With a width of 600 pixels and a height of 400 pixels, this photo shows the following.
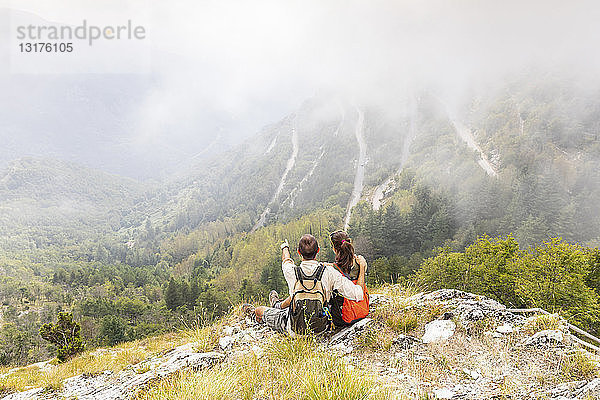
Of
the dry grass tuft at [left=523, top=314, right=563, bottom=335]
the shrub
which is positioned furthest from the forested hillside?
the shrub

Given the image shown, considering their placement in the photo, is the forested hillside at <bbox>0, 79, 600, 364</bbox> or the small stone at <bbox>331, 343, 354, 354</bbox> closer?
the small stone at <bbox>331, 343, 354, 354</bbox>

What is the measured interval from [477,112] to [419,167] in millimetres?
66962

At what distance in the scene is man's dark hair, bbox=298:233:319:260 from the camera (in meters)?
5.89

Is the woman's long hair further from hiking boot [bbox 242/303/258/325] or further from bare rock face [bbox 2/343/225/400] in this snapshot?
hiking boot [bbox 242/303/258/325]

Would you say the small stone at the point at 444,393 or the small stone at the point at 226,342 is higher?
the small stone at the point at 444,393

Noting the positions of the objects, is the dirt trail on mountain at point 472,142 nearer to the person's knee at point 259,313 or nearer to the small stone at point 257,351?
the person's knee at point 259,313

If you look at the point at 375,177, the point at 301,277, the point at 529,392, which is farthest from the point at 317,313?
the point at 375,177

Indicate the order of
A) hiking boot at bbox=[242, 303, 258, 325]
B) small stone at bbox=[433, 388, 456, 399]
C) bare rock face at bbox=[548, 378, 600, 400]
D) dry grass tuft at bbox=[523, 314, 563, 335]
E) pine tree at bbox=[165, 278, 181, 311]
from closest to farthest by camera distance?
bare rock face at bbox=[548, 378, 600, 400], small stone at bbox=[433, 388, 456, 399], dry grass tuft at bbox=[523, 314, 563, 335], hiking boot at bbox=[242, 303, 258, 325], pine tree at bbox=[165, 278, 181, 311]

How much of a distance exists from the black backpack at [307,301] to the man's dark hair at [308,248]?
27cm

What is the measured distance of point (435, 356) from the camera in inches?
207

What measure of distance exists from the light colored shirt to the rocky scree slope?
3.05 ft

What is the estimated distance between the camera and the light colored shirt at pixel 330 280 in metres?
5.84

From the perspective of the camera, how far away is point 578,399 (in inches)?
143

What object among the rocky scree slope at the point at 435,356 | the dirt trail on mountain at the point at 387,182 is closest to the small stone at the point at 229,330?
the rocky scree slope at the point at 435,356
